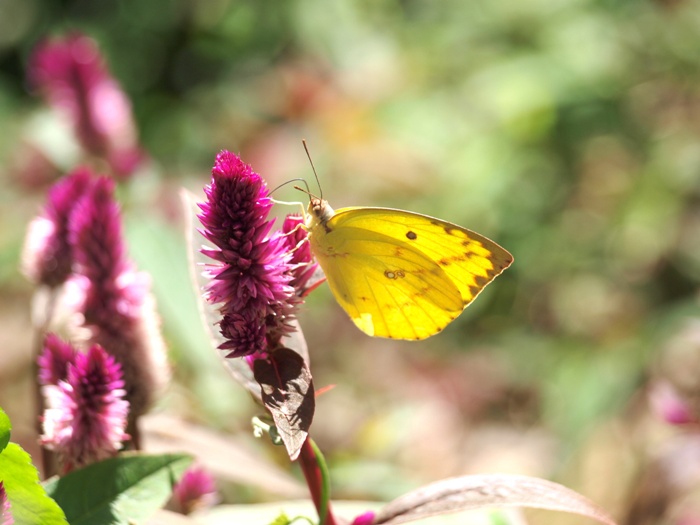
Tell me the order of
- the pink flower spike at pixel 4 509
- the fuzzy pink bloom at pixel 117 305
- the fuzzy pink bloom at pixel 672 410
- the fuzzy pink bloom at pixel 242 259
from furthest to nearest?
the fuzzy pink bloom at pixel 672 410 → the fuzzy pink bloom at pixel 117 305 → the fuzzy pink bloom at pixel 242 259 → the pink flower spike at pixel 4 509

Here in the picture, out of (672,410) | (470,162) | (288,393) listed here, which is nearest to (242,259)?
(288,393)

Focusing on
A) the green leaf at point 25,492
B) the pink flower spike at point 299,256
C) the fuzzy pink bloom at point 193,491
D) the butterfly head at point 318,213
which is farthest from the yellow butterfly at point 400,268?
the green leaf at point 25,492

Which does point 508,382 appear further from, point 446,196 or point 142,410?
point 142,410

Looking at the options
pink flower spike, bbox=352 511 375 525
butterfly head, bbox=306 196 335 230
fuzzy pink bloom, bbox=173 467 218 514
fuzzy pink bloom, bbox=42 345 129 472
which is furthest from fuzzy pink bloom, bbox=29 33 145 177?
pink flower spike, bbox=352 511 375 525

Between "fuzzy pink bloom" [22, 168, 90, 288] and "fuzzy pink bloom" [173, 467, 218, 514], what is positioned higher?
"fuzzy pink bloom" [22, 168, 90, 288]

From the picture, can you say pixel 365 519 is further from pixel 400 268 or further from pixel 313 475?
pixel 400 268

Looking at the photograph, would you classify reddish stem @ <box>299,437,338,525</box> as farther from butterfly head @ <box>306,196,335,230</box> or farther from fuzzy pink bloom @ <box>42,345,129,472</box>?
butterfly head @ <box>306,196,335,230</box>

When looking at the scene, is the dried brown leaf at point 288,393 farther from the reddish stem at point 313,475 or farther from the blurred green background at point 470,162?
the blurred green background at point 470,162
